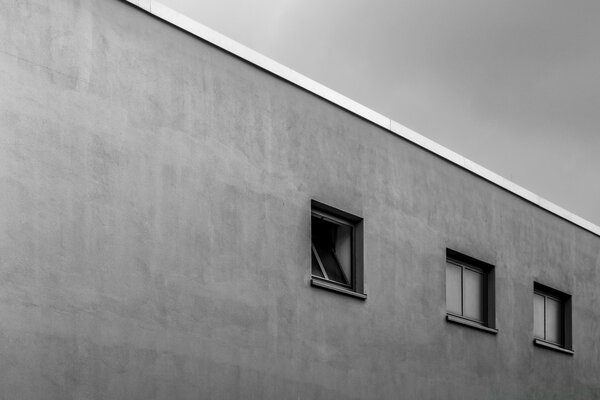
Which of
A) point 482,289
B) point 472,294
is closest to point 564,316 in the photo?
point 482,289

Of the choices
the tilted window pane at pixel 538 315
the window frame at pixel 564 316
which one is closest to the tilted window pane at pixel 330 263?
the tilted window pane at pixel 538 315

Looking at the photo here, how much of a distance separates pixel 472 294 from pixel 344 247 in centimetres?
369

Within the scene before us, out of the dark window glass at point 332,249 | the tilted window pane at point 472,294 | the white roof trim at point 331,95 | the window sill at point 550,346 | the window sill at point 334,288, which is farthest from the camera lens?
the window sill at point 550,346

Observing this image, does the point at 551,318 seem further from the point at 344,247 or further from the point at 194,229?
the point at 194,229

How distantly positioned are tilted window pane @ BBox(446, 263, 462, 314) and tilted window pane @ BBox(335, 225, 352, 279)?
2.67 meters

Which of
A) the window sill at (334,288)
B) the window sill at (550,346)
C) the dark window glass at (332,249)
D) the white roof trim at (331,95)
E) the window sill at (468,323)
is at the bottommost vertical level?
the window sill at (550,346)

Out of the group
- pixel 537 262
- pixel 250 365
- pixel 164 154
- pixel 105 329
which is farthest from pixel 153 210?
pixel 537 262

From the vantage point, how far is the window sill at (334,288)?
47.7 ft

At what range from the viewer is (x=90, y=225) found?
11562 millimetres

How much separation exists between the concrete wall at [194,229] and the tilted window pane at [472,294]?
459 millimetres

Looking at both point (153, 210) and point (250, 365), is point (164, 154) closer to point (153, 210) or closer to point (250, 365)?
point (153, 210)

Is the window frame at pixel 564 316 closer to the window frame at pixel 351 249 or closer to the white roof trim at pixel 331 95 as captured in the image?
the white roof trim at pixel 331 95

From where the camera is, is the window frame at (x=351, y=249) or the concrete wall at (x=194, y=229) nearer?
the concrete wall at (x=194, y=229)

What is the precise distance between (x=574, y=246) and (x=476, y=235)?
13.6ft
